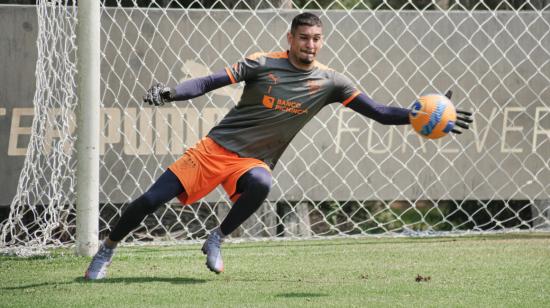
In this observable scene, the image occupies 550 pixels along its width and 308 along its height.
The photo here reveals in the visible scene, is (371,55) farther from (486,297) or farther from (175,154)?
(486,297)

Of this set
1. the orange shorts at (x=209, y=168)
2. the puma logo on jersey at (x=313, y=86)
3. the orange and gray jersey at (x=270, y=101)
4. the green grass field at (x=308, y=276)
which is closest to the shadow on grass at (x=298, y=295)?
the green grass field at (x=308, y=276)

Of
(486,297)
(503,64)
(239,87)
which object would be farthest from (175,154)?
(486,297)

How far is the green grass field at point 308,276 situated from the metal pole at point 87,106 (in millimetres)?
441

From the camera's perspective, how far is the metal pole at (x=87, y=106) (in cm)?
646

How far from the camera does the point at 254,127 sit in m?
5.88

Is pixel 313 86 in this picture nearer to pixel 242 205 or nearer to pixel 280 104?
pixel 280 104

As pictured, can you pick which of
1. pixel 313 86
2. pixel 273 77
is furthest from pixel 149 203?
pixel 313 86

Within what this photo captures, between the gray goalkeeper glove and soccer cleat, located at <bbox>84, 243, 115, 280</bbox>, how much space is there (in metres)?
0.97

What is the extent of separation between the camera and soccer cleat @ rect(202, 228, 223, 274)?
5656 millimetres

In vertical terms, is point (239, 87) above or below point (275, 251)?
above

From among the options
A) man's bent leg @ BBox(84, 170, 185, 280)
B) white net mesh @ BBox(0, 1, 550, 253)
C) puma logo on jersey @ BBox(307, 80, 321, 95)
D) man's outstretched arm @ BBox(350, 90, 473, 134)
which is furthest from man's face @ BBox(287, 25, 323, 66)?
white net mesh @ BBox(0, 1, 550, 253)

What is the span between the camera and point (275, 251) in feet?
23.0

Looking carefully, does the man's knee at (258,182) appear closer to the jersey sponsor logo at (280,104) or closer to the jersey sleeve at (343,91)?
the jersey sponsor logo at (280,104)

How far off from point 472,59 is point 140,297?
407 centimetres
